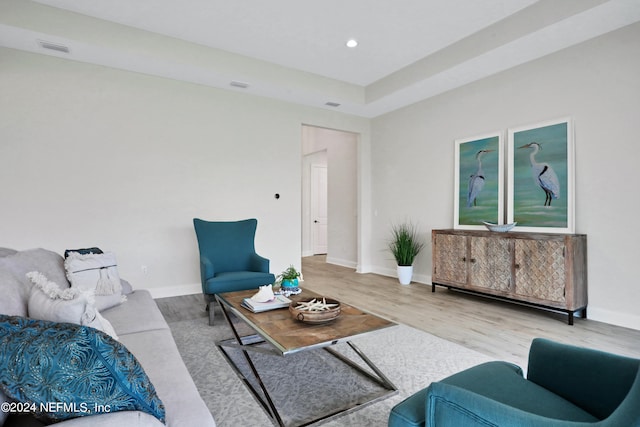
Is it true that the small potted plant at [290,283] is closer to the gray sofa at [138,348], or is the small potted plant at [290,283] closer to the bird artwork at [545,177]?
the gray sofa at [138,348]

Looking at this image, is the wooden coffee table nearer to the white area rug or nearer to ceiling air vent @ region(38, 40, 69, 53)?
the white area rug

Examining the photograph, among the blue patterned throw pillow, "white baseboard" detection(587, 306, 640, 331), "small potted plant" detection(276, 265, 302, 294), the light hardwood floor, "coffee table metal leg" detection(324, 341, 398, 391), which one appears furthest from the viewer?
"white baseboard" detection(587, 306, 640, 331)

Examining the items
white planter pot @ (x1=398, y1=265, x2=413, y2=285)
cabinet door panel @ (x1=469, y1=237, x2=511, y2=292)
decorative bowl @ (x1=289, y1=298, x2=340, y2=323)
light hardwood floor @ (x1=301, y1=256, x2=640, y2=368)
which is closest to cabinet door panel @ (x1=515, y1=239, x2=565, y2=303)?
cabinet door panel @ (x1=469, y1=237, x2=511, y2=292)

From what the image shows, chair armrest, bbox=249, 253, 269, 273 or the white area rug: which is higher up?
chair armrest, bbox=249, 253, 269, 273

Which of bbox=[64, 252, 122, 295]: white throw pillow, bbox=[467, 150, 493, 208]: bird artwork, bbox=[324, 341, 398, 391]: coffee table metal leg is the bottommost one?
bbox=[324, 341, 398, 391]: coffee table metal leg

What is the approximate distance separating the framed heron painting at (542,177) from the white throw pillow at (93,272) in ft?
13.6

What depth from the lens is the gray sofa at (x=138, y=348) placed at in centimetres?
92

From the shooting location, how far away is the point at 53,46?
357cm

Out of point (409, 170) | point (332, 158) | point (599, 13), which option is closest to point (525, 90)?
point (599, 13)

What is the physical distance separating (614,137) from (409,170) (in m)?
2.63

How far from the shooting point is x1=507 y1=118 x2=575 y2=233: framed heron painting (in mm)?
3637

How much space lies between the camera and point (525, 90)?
13.2 feet

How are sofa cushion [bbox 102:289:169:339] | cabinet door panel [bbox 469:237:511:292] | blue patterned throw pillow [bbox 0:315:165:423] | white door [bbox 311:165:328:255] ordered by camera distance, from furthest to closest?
white door [bbox 311:165:328:255] < cabinet door panel [bbox 469:237:511:292] < sofa cushion [bbox 102:289:169:339] < blue patterned throw pillow [bbox 0:315:165:423]

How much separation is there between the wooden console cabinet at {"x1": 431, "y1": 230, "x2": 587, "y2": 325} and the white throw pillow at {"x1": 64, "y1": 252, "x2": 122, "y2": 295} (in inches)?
146
